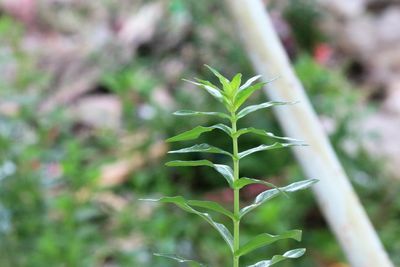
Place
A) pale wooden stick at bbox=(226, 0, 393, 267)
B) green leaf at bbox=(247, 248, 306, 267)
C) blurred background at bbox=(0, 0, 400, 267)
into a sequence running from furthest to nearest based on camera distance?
blurred background at bbox=(0, 0, 400, 267)
pale wooden stick at bbox=(226, 0, 393, 267)
green leaf at bbox=(247, 248, 306, 267)

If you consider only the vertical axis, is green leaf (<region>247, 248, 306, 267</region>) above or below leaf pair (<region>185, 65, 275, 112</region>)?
below

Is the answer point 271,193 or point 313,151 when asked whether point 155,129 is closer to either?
point 313,151

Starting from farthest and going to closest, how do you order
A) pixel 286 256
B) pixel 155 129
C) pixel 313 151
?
pixel 155 129, pixel 313 151, pixel 286 256

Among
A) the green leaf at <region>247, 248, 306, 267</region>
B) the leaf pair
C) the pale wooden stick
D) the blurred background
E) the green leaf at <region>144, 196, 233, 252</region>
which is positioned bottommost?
the green leaf at <region>247, 248, 306, 267</region>

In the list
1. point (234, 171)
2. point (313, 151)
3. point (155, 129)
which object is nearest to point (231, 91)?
point (234, 171)

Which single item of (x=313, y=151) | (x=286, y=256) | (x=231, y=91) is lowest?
(x=286, y=256)

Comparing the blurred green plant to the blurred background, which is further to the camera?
the blurred background

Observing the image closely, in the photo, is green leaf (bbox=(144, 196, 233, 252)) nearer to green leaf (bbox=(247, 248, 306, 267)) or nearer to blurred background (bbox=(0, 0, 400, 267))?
green leaf (bbox=(247, 248, 306, 267))

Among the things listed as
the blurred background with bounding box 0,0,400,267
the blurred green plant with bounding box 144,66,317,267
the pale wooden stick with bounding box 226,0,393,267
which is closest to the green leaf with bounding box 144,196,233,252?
the blurred green plant with bounding box 144,66,317,267
